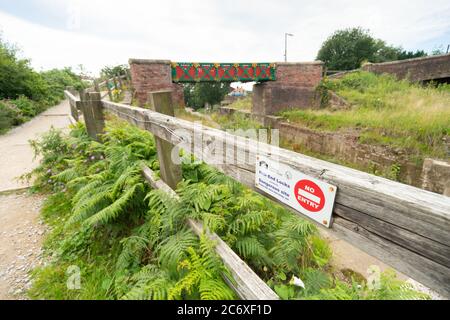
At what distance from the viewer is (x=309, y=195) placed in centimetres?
98

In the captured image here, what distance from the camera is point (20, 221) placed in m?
3.41

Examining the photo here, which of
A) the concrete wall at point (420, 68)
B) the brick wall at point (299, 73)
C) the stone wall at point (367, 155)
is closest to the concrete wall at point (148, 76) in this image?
the brick wall at point (299, 73)

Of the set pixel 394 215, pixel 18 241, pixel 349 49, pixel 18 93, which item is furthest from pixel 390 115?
pixel 349 49

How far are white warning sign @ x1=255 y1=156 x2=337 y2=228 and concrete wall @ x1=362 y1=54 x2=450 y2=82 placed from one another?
2045 cm

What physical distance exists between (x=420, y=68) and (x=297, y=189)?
2120 centimetres

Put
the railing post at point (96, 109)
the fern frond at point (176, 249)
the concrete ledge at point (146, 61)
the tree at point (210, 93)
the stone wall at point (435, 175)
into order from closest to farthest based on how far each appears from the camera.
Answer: the fern frond at point (176, 249) → the railing post at point (96, 109) → the stone wall at point (435, 175) → the concrete ledge at point (146, 61) → the tree at point (210, 93)

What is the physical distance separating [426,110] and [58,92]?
2805cm

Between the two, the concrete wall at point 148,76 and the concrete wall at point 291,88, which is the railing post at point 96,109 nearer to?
the concrete wall at point 148,76

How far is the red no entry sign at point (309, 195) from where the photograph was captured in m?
0.95

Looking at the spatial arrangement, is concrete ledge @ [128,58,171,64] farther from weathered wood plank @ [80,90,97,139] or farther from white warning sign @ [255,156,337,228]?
white warning sign @ [255,156,337,228]

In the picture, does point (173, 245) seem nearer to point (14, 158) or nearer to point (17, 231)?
A: point (17, 231)

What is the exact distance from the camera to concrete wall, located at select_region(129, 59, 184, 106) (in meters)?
11.0

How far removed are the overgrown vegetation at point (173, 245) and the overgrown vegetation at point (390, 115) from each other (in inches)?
345
